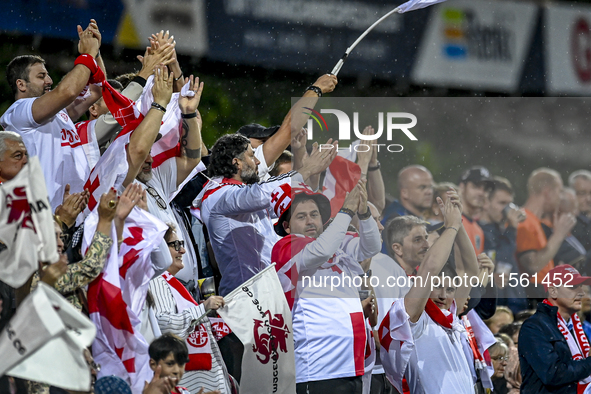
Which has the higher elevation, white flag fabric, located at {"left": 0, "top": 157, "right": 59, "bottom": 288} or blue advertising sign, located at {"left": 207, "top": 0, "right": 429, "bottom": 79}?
blue advertising sign, located at {"left": 207, "top": 0, "right": 429, "bottom": 79}

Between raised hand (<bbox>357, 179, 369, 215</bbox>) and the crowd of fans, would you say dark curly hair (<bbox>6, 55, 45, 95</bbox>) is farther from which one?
raised hand (<bbox>357, 179, 369, 215</bbox>)

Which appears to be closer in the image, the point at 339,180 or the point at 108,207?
the point at 108,207

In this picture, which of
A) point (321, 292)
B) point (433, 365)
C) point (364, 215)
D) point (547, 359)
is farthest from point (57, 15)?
point (547, 359)

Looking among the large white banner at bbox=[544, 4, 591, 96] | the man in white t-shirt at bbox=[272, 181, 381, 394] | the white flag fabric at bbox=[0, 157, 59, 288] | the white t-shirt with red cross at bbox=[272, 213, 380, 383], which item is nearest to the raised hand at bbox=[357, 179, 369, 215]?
the man in white t-shirt at bbox=[272, 181, 381, 394]

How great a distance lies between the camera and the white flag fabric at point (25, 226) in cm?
333

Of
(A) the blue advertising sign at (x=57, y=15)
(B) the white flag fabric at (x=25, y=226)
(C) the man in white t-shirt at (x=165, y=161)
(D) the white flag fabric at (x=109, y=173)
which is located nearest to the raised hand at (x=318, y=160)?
(C) the man in white t-shirt at (x=165, y=161)

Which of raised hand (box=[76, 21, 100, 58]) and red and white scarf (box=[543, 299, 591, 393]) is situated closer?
raised hand (box=[76, 21, 100, 58])

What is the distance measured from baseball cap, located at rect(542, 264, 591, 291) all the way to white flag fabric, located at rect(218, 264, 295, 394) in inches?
75.2

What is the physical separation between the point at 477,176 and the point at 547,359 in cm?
131

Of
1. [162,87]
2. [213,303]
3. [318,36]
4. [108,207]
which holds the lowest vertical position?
[213,303]

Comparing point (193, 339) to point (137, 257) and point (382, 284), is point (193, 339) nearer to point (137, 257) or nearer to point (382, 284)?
point (137, 257)

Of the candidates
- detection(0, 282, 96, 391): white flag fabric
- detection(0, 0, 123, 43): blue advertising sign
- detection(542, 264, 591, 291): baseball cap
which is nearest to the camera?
detection(0, 282, 96, 391): white flag fabric

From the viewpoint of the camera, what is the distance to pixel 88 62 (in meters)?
4.65

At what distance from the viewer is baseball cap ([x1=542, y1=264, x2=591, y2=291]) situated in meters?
5.55
